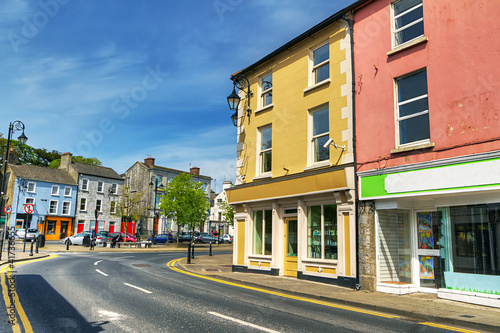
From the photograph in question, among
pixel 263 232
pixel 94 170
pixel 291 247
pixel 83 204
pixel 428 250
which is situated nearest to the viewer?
pixel 428 250

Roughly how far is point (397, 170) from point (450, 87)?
266 centimetres

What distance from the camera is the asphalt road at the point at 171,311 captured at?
20.9 feet

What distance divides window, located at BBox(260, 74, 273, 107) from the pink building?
4929 millimetres

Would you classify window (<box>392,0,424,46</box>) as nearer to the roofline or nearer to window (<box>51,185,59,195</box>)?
the roofline

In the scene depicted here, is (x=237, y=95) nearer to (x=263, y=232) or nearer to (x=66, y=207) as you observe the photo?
(x=263, y=232)

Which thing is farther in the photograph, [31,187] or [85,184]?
[85,184]

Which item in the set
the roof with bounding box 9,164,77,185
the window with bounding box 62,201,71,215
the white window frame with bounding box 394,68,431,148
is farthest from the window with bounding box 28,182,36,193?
the white window frame with bounding box 394,68,431,148

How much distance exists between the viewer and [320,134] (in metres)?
14.0

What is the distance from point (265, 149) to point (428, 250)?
26.9 feet

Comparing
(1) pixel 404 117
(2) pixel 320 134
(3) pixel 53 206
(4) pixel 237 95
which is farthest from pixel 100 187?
(1) pixel 404 117

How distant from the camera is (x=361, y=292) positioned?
35.5 ft

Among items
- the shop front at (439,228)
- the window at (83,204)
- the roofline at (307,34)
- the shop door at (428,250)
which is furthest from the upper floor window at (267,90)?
the window at (83,204)

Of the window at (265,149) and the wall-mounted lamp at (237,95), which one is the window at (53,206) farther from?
the window at (265,149)

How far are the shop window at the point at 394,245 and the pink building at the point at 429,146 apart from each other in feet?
0.10
